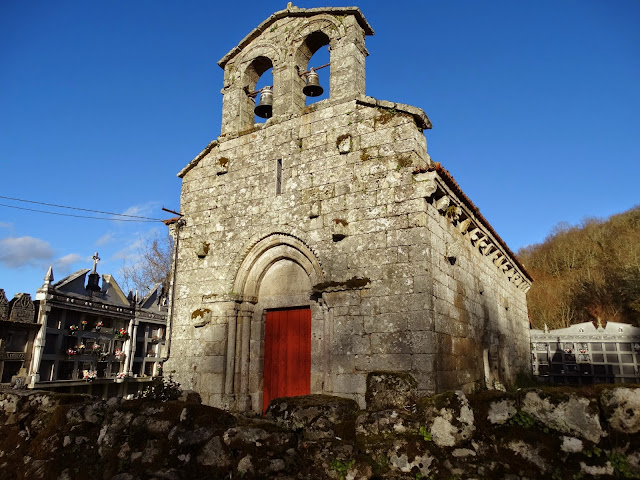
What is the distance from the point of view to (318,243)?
7.73 meters

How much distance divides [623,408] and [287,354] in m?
6.03

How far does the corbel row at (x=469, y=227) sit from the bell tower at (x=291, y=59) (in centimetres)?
238

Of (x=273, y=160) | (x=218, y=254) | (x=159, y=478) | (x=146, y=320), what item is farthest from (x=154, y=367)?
(x=159, y=478)

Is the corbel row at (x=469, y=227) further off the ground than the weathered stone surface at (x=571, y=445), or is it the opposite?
the corbel row at (x=469, y=227)

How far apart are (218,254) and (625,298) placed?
25645mm

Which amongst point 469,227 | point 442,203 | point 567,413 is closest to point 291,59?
point 442,203

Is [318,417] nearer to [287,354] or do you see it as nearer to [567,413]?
[567,413]

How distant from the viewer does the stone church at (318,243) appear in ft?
22.6

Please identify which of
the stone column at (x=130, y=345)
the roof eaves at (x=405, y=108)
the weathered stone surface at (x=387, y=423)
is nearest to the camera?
the weathered stone surface at (x=387, y=423)

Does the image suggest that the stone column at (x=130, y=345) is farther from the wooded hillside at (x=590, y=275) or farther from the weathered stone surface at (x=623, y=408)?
the wooded hillside at (x=590, y=275)

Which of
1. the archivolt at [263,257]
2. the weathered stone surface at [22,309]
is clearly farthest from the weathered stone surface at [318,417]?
the weathered stone surface at [22,309]

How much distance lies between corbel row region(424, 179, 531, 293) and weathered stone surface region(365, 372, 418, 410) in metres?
3.76

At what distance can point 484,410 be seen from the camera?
305 centimetres

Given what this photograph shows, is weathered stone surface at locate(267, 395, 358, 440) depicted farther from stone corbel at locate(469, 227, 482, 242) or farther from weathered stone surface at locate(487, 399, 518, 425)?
stone corbel at locate(469, 227, 482, 242)
